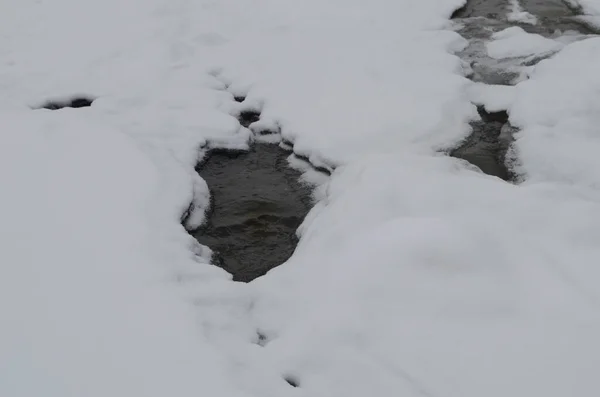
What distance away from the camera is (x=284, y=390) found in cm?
287

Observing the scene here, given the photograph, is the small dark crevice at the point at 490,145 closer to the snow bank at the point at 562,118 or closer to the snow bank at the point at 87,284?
the snow bank at the point at 562,118

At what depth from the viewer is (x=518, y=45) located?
641 cm

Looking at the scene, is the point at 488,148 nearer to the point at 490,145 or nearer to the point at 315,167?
the point at 490,145

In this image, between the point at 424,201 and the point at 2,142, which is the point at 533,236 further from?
the point at 2,142

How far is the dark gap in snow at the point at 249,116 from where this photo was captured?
18.7 ft

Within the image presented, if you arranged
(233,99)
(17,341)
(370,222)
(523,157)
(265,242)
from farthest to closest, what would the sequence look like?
(233,99) → (523,157) → (265,242) → (370,222) → (17,341)

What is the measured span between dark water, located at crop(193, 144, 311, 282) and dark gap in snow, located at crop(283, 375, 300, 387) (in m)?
1.10

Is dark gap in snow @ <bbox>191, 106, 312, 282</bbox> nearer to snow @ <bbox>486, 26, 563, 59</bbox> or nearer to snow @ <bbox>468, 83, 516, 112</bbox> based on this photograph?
snow @ <bbox>468, 83, 516, 112</bbox>

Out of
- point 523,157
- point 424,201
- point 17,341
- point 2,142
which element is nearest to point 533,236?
point 424,201

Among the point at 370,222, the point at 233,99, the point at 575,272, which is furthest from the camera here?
the point at 233,99

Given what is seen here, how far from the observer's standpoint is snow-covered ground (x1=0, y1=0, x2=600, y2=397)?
2.91 meters

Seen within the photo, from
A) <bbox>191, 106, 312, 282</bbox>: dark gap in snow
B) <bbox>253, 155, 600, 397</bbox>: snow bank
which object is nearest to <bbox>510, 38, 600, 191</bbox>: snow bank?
<bbox>253, 155, 600, 397</bbox>: snow bank

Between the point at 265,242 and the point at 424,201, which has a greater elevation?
the point at 424,201

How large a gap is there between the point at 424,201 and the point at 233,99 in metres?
2.77
